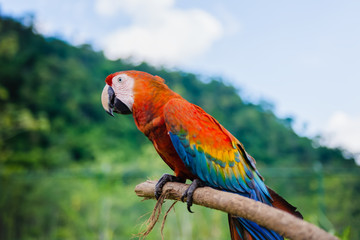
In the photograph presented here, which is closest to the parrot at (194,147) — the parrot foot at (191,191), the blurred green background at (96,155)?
the parrot foot at (191,191)

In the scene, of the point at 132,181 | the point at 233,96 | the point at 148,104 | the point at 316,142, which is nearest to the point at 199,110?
the point at 148,104

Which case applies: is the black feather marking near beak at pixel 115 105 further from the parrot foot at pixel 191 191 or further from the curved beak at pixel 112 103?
the parrot foot at pixel 191 191

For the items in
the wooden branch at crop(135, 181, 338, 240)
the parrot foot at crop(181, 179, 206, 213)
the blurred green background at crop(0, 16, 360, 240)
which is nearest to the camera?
the wooden branch at crop(135, 181, 338, 240)

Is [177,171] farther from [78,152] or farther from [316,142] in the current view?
[78,152]

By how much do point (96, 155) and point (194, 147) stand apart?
6950 mm

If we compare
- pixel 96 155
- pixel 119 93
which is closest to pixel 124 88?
pixel 119 93

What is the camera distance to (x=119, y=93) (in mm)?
1331

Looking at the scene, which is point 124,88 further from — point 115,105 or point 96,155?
point 96,155

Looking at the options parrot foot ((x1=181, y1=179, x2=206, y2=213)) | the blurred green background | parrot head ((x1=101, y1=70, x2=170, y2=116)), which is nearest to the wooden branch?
parrot foot ((x1=181, y1=179, x2=206, y2=213))

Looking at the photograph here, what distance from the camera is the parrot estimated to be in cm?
118

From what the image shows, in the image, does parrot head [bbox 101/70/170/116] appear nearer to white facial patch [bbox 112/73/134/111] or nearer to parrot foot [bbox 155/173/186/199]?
white facial patch [bbox 112/73/134/111]

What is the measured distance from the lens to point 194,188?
1166 mm

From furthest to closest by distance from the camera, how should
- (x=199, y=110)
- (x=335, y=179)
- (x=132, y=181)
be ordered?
(x=132, y=181) < (x=335, y=179) < (x=199, y=110)

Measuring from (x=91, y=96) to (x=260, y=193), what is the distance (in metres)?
8.18
